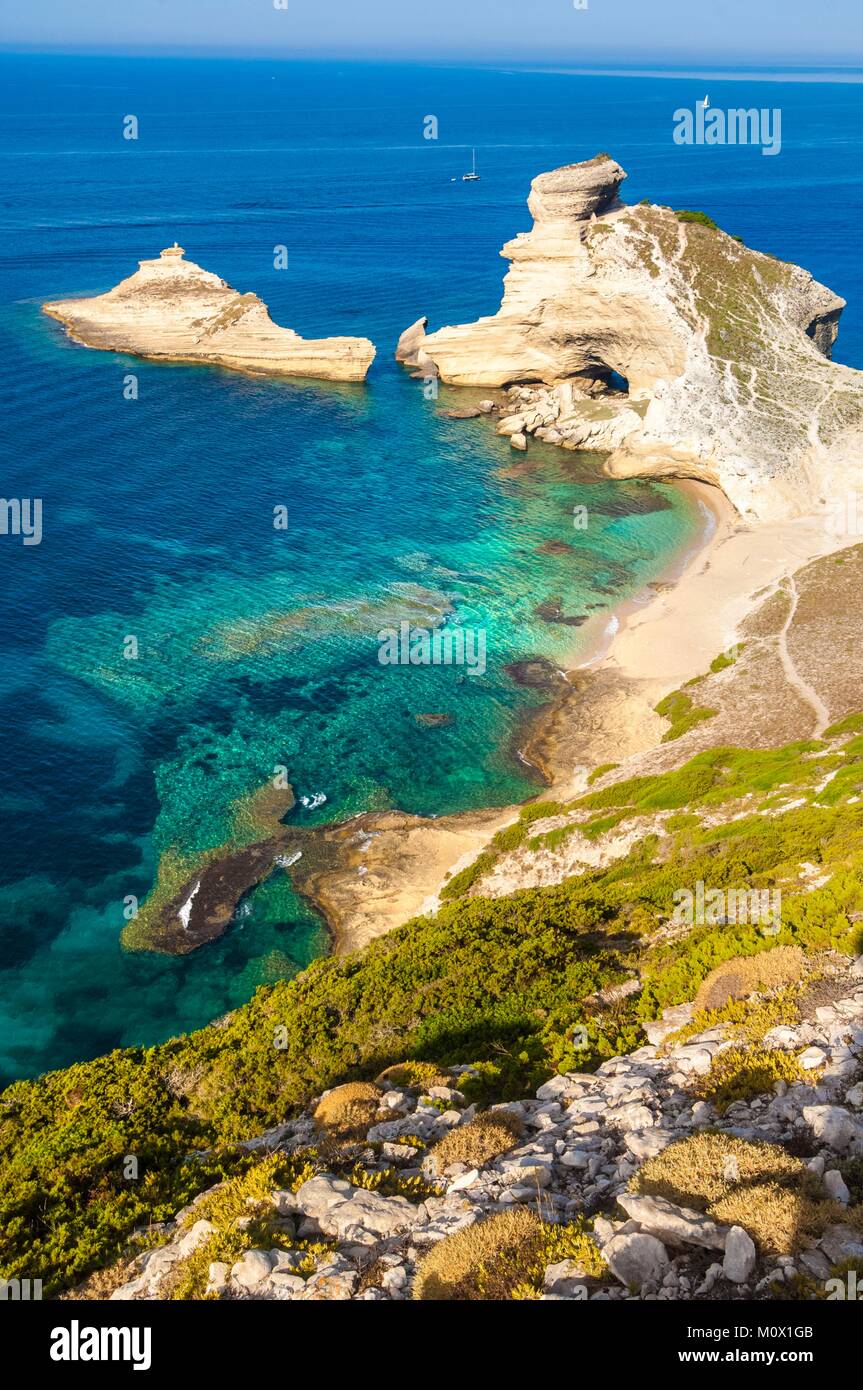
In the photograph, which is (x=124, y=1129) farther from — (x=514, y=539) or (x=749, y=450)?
(x=749, y=450)

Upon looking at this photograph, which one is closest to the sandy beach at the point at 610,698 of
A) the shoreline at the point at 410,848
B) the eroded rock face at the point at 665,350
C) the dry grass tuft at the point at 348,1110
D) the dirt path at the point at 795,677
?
the shoreline at the point at 410,848

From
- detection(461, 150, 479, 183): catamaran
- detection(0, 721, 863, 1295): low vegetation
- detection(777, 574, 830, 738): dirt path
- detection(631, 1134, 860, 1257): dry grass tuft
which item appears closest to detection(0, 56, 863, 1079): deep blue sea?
detection(777, 574, 830, 738): dirt path

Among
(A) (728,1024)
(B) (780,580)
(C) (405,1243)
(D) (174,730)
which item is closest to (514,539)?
(B) (780,580)

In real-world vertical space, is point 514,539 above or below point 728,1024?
above

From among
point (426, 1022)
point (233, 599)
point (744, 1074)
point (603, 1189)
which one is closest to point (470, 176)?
point (233, 599)

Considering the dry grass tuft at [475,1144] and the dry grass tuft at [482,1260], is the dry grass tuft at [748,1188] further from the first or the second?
the dry grass tuft at [475,1144]
